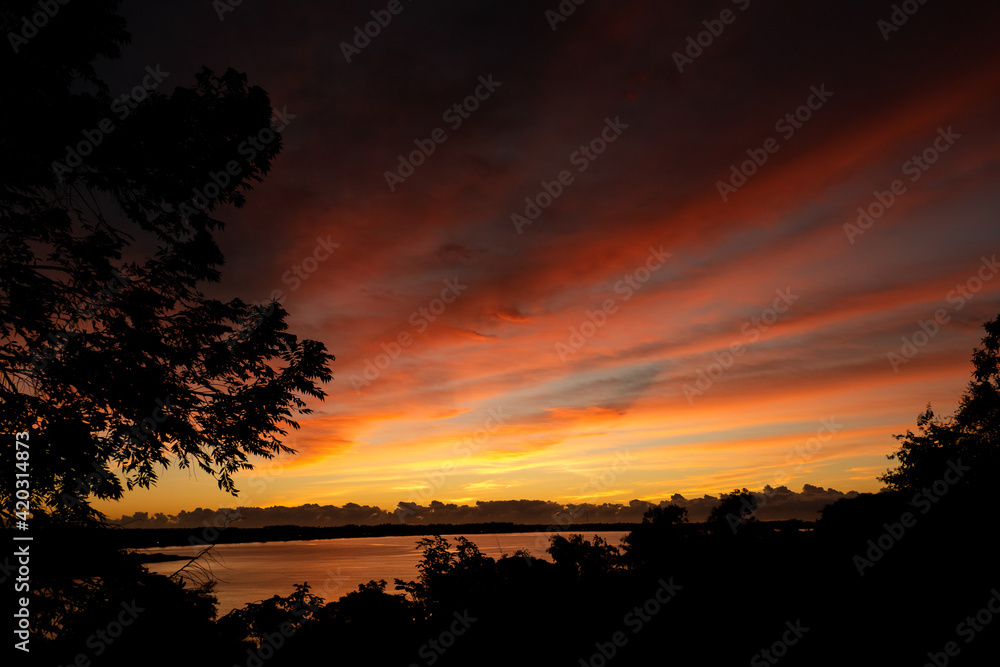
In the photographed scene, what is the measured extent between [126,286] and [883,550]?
15027 mm

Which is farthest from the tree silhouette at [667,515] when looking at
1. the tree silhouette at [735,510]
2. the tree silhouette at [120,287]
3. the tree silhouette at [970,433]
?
the tree silhouette at [970,433]

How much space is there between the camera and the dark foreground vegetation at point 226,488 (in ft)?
24.4

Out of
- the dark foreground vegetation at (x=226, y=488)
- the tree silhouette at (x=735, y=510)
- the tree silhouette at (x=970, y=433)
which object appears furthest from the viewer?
the tree silhouette at (x=970, y=433)

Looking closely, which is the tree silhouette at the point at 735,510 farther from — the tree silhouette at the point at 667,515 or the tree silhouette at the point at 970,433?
the tree silhouette at the point at 970,433

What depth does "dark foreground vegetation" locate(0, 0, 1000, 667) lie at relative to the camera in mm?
7434

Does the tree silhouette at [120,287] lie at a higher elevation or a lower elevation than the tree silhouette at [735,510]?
higher

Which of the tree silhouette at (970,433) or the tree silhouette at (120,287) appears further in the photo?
the tree silhouette at (970,433)

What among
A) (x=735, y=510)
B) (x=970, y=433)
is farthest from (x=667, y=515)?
(x=970, y=433)

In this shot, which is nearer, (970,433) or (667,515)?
(667,515)

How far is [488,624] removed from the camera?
31.0 ft

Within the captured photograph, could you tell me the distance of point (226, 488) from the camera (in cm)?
998

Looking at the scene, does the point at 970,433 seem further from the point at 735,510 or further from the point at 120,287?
the point at 120,287

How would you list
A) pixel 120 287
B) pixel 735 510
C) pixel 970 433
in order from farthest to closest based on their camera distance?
pixel 970 433
pixel 735 510
pixel 120 287

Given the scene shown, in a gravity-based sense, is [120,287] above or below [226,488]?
above
